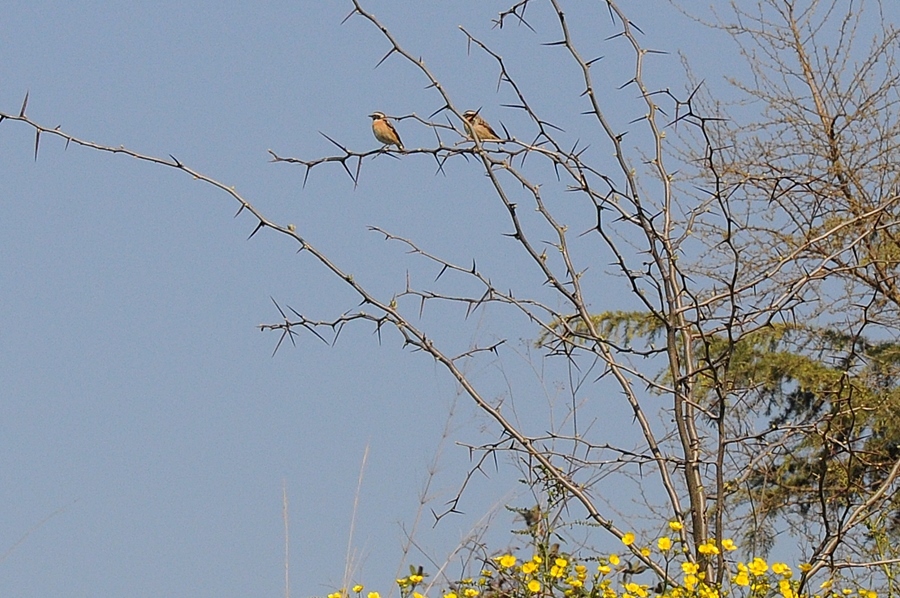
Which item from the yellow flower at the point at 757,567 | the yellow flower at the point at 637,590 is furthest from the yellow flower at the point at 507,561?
the yellow flower at the point at 757,567

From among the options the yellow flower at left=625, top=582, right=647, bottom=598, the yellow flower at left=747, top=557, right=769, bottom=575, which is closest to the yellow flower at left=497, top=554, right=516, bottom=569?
the yellow flower at left=625, top=582, right=647, bottom=598

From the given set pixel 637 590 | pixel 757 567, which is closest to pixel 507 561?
pixel 637 590

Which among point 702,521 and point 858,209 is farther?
point 858,209

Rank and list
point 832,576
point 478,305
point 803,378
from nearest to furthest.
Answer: point 832,576, point 478,305, point 803,378

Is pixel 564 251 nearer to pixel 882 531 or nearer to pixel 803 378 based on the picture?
pixel 882 531

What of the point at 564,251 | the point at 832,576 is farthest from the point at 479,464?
the point at 832,576

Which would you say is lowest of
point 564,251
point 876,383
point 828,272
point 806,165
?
point 828,272

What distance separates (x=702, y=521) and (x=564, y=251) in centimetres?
83

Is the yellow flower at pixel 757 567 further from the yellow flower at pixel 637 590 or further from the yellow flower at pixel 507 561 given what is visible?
the yellow flower at pixel 507 561

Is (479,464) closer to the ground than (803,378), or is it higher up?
closer to the ground

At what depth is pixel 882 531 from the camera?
352 cm

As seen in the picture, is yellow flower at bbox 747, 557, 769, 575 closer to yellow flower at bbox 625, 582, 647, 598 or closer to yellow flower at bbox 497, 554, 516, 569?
yellow flower at bbox 625, 582, 647, 598

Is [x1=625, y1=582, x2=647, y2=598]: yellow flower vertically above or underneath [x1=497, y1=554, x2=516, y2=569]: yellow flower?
underneath

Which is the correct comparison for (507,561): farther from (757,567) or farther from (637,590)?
(757,567)
